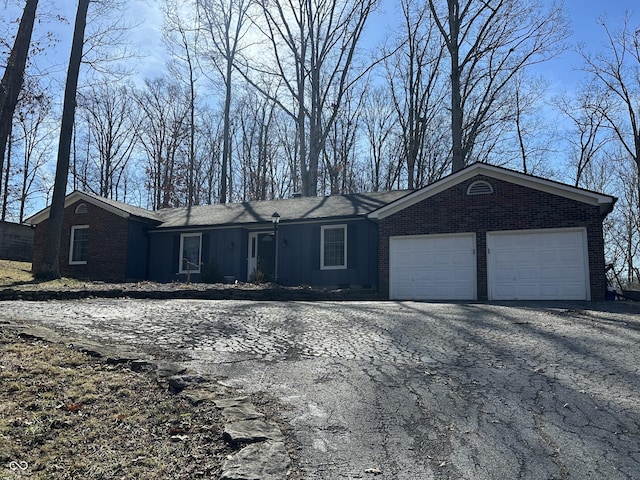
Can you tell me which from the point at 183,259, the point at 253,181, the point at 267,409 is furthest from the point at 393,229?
the point at 253,181

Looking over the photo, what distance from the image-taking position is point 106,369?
4848 mm

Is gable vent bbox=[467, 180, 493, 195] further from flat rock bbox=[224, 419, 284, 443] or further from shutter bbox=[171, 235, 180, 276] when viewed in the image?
flat rock bbox=[224, 419, 284, 443]

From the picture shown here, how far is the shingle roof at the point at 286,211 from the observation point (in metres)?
17.7

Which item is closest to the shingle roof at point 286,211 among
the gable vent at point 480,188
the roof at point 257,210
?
the roof at point 257,210

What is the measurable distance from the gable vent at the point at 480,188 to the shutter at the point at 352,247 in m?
4.04

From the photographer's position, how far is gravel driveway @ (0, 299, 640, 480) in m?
3.34

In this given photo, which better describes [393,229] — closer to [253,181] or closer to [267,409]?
[267,409]

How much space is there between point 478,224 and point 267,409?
1136 cm

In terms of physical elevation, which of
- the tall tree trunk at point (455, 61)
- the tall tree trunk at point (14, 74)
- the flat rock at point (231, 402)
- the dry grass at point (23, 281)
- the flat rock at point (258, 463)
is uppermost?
the tall tree trunk at point (455, 61)

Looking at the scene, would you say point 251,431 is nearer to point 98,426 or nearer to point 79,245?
point 98,426

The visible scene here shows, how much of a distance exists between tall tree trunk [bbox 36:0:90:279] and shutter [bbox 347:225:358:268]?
30.3 ft

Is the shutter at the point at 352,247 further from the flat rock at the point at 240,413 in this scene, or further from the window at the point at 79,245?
the flat rock at the point at 240,413

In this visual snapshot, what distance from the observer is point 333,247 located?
17281 mm

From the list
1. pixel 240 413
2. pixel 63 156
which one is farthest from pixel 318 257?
pixel 240 413
